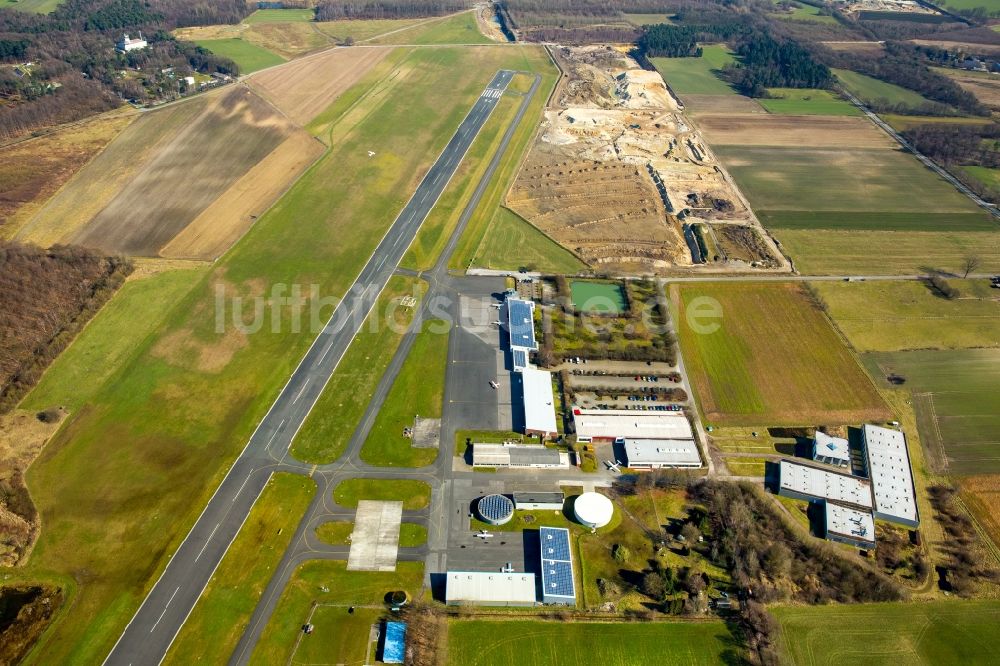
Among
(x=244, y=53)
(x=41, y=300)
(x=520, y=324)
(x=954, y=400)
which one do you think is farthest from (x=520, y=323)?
(x=244, y=53)

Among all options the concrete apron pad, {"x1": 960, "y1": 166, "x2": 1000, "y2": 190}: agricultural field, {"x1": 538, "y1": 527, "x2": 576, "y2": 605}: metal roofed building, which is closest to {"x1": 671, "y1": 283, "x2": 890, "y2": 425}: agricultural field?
{"x1": 538, "y1": 527, "x2": 576, "y2": 605}: metal roofed building

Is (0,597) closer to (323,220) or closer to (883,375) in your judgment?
(323,220)

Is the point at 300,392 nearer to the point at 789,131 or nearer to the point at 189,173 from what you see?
the point at 189,173

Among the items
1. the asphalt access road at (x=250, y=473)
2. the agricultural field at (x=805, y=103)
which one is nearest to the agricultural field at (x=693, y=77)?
the agricultural field at (x=805, y=103)

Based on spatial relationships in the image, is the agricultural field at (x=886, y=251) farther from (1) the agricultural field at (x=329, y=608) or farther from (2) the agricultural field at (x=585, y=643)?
(1) the agricultural field at (x=329, y=608)

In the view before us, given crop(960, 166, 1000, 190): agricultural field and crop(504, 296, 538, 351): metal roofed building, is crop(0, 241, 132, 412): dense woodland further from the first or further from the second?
crop(960, 166, 1000, 190): agricultural field

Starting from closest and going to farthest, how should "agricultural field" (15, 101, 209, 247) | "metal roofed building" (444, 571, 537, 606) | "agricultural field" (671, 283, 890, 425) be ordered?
1. "metal roofed building" (444, 571, 537, 606)
2. "agricultural field" (671, 283, 890, 425)
3. "agricultural field" (15, 101, 209, 247)

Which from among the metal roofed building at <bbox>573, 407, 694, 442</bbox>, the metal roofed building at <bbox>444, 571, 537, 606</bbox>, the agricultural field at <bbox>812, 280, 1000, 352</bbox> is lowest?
the metal roofed building at <bbox>444, 571, 537, 606</bbox>

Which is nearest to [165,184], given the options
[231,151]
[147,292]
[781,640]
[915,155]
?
[231,151]
